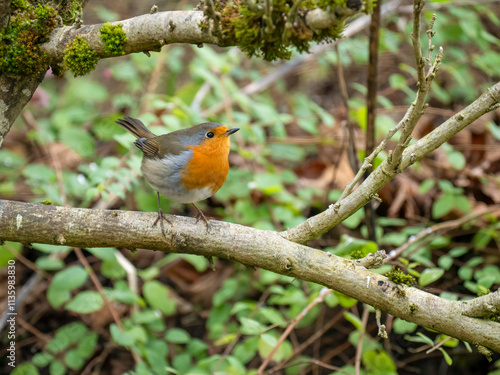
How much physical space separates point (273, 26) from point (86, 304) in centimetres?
242

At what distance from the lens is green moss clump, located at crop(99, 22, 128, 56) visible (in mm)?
2148

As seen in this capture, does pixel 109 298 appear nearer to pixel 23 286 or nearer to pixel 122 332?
pixel 122 332

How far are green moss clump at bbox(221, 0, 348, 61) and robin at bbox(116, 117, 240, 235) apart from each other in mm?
1068

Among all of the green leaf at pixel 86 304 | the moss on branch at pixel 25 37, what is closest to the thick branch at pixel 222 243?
the moss on branch at pixel 25 37

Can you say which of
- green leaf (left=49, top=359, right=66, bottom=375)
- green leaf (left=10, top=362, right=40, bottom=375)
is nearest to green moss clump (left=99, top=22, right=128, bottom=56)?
green leaf (left=49, top=359, right=66, bottom=375)

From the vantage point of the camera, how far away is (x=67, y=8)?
243cm

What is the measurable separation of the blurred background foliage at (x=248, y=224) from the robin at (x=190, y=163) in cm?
26

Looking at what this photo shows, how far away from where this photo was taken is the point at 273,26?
5.87ft

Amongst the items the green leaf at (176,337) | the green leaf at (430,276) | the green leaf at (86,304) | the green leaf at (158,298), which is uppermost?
the green leaf at (430,276)

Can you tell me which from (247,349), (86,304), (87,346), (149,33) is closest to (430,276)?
(247,349)

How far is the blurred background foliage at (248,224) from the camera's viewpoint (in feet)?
10.8

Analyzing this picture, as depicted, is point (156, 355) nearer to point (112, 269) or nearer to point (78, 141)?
point (112, 269)

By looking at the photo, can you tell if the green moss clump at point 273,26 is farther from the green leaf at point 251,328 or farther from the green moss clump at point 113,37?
the green leaf at point 251,328

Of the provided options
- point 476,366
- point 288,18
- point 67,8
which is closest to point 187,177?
point 67,8
